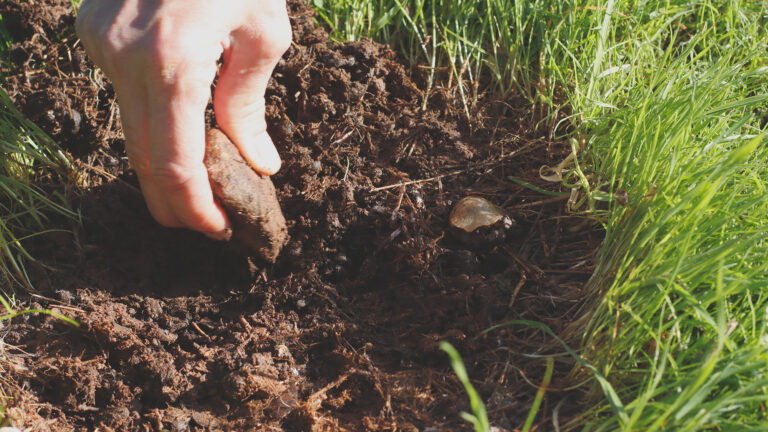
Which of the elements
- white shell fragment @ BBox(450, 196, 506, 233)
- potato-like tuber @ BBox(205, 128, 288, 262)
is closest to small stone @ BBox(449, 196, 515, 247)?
white shell fragment @ BBox(450, 196, 506, 233)

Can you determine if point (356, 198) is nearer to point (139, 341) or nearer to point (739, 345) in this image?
point (139, 341)

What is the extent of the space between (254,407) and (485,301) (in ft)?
2.53

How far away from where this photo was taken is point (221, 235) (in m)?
1.90

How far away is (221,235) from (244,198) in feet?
0.57

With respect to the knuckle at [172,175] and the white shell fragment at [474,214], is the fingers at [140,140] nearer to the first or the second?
the knuckle at [172,175]

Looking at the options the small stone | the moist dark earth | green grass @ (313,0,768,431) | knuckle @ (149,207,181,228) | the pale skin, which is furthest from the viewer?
the small stone

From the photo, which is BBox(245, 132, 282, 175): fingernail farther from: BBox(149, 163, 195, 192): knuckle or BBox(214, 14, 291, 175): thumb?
BBox(149, 163, 195, 192): knuckle

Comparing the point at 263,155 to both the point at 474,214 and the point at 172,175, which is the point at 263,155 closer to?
the point at 172,175

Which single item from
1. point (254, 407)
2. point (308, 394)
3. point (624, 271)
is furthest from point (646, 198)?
point (254, 407)

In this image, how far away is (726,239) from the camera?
5.40 feet

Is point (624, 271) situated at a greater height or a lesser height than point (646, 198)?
lesser

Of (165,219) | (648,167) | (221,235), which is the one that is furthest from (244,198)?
(648,167)

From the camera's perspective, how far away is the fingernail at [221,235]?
1885 millimetres

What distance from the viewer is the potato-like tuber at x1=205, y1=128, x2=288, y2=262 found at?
177 cm
